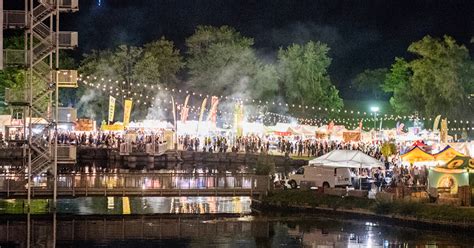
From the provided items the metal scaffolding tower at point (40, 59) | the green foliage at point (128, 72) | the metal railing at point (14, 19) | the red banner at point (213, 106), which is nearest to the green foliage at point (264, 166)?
the metal scaffolding tower at point (40, 59)

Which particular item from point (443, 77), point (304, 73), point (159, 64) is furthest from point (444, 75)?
point (159, 64)

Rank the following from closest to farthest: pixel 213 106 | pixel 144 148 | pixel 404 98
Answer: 1. pixel 144 148
2. pixel 213 106
3. pixel 404 98

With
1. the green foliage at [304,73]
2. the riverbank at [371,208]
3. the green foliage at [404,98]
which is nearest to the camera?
the riverbank at [371,208]

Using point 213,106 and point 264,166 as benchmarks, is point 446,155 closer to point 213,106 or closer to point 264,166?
point 264,166

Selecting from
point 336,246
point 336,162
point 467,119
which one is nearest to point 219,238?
point 336,246

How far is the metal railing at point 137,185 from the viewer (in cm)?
4247

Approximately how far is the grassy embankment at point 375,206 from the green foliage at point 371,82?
9201cm

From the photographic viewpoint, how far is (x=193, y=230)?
38.7m

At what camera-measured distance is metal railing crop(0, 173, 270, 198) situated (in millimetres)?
42469

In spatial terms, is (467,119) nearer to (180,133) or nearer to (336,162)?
(180,133)

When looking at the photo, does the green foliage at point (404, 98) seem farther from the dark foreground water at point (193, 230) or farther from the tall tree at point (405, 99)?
the dark foreground water at point (193, 230)

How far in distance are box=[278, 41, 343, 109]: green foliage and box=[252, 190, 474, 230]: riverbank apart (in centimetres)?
6158

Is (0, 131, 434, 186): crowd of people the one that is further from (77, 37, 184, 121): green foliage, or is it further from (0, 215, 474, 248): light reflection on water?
(0, 215, 474, 248): light reflection on water

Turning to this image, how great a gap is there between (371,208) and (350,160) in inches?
194
